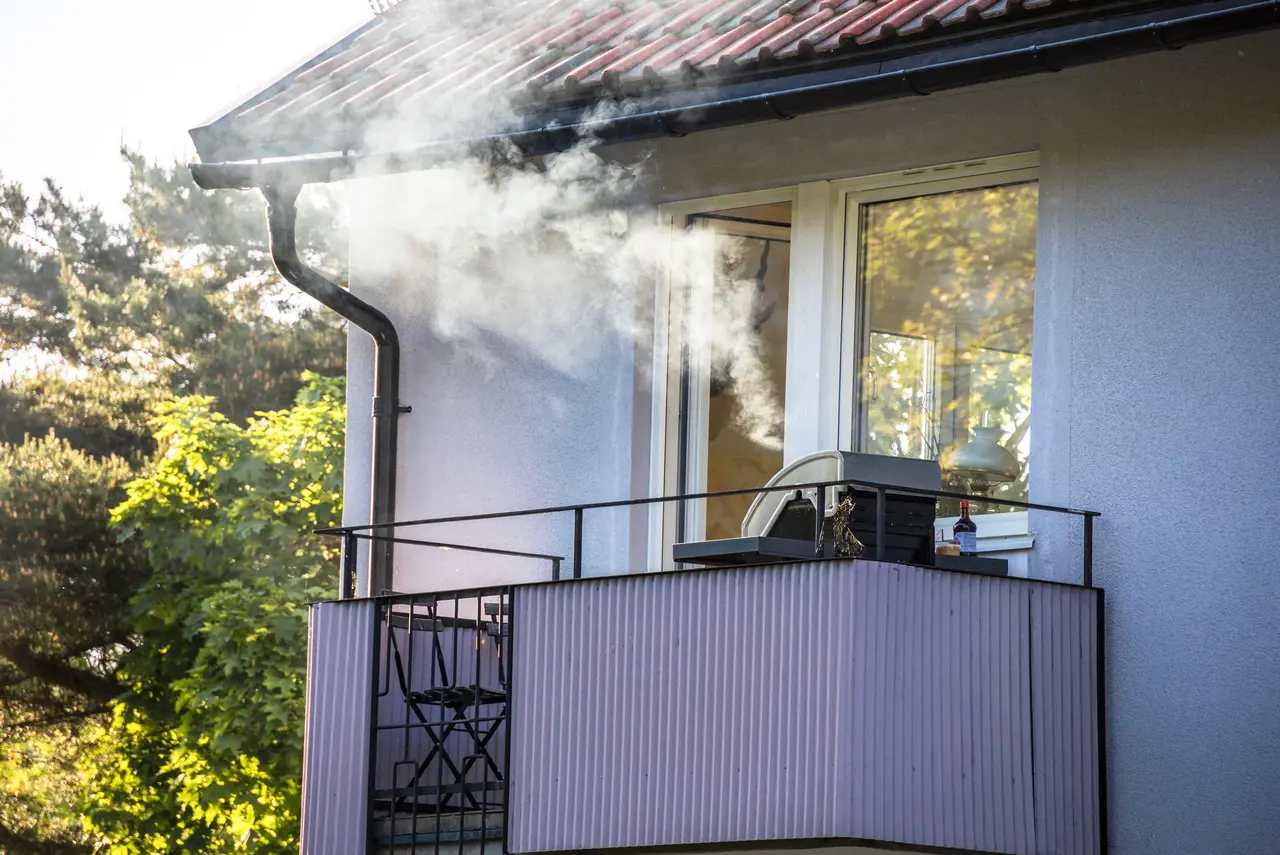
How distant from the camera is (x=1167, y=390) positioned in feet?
27.5

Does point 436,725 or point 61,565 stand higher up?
point 61,565

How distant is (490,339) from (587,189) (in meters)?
1.02

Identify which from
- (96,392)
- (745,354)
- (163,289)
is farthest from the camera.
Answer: (163,289)

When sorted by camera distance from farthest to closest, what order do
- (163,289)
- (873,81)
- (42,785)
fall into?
(163,289) → (42,785) → (873,81)

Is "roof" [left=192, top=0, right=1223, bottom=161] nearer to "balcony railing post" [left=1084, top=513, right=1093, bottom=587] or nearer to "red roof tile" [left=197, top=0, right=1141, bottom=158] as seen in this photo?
"red roof tile" [left=197, top=0, right=1141, bottom=158]

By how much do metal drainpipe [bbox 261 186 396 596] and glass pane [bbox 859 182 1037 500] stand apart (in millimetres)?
2916

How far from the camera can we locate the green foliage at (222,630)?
22.5 m

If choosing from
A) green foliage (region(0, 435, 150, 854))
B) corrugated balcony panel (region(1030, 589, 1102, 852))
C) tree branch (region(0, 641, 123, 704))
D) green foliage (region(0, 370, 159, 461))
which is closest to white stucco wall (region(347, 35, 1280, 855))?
corrugated balcony panel (region(1030, 589, 1102, 852))

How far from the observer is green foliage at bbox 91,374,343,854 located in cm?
2248

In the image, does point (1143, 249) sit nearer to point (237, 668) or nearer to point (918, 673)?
point (918, 673)

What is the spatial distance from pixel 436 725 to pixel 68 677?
67.2ft

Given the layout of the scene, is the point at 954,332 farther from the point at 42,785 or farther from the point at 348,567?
the point at 42,785

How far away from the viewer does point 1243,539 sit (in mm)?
8062

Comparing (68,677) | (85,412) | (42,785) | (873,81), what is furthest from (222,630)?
(873,81)
